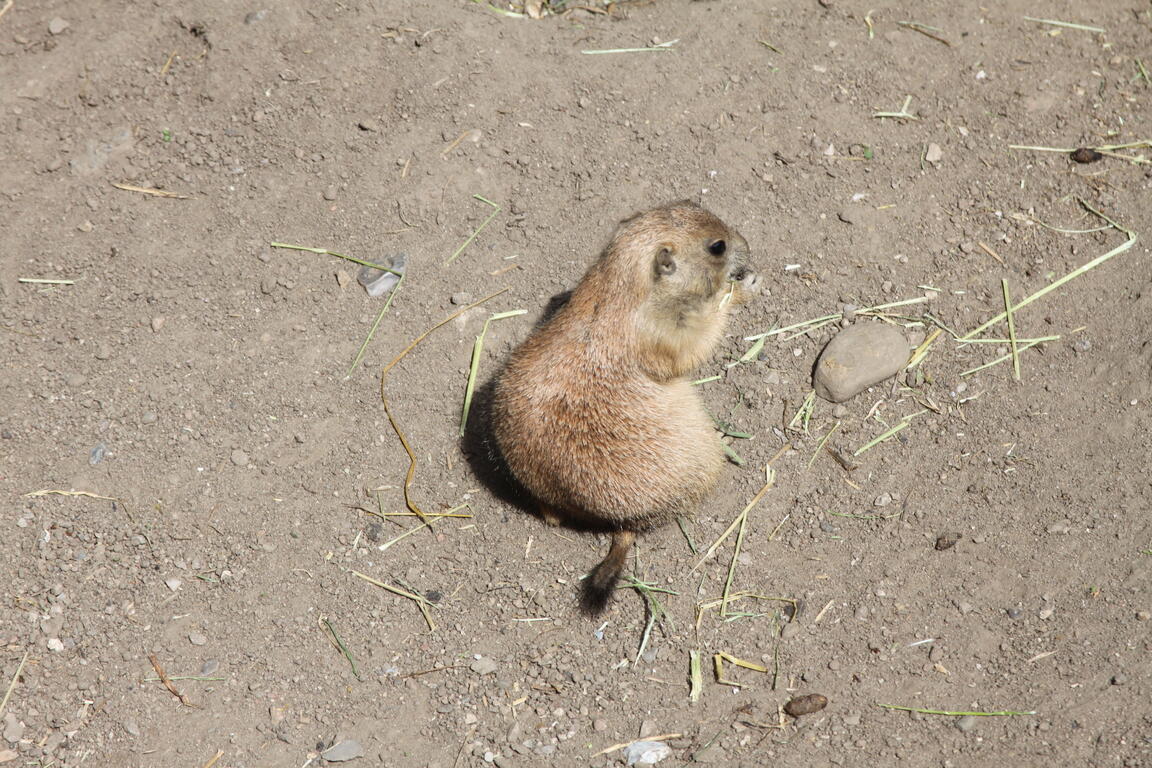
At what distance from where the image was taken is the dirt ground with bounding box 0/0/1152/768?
337cm

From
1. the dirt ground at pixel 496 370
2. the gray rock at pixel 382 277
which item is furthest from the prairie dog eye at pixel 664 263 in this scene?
the gray rock at pixel 382 277

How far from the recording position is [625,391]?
11.7ft

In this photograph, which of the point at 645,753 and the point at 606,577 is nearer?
the point at 645,753

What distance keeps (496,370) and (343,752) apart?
5.77 ft

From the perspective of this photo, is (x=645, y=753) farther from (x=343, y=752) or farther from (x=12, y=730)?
(x=12, y=730)

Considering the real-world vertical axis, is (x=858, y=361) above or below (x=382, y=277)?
above

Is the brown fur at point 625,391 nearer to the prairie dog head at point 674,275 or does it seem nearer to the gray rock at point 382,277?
the prairie dog head at point 674,275

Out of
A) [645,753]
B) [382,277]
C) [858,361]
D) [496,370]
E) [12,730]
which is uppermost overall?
[858,361]

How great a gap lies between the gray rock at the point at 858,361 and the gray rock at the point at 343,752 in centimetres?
243

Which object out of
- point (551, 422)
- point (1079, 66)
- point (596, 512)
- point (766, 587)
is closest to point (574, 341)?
point (551, 422)

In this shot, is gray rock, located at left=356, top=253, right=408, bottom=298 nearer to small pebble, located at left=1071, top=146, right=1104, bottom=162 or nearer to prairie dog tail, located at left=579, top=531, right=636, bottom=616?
prairie dog tail, located at left=579, top=531, right=636, bottom=616

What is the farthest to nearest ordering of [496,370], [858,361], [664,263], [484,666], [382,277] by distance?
[382,277]
[496,370]
[858,361]
[664,263]
[484,666]

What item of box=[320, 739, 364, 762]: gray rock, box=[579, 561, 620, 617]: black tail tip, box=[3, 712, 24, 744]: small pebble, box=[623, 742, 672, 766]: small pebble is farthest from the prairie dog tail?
box=[3, 712, 24, 744]: small pebble

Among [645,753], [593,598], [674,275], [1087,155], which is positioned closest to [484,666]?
[593,598]
